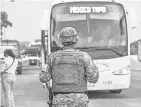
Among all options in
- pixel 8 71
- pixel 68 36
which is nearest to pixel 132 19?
pixel 8 71

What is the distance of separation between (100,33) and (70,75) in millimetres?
9776

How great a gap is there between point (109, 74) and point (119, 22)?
1.74 metres

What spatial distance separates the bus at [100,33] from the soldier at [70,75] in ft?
30.4

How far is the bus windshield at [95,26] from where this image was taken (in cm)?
1549

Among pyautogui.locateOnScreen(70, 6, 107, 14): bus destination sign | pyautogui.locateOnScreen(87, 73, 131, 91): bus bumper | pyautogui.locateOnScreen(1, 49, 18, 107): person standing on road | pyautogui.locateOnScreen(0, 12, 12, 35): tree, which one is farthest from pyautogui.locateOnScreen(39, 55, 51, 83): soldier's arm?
pyautogui.locateOnScreen(0, 12, 12, 35): tree

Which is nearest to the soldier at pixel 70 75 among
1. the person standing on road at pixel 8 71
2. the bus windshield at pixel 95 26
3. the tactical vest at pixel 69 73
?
the tactical vest at pixel 69 73

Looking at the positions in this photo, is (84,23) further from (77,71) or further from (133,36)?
(77,71)

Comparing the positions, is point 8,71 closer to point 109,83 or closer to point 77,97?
point 109,83

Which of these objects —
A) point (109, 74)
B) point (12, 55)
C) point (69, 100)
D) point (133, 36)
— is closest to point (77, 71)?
point (69, 100)

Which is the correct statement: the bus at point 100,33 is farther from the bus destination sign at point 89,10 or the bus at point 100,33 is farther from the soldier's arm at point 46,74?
the soldier's arm at point 46,74

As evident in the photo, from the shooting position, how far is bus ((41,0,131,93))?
Result: 15.4m

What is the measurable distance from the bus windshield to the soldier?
9404mm

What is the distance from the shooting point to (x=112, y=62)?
15.4 metres

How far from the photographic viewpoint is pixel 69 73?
5918mm
